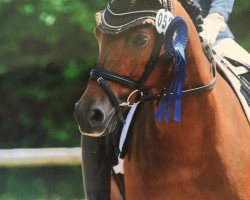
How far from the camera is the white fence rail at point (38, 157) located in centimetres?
526

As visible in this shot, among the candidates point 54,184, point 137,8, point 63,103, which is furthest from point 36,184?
point 137,8

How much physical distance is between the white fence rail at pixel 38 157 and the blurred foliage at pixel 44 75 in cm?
35

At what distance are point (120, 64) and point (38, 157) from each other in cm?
297

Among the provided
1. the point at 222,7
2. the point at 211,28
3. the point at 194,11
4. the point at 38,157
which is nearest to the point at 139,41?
the point at 194,11

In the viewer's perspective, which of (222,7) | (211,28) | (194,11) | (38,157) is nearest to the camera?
(194,11)

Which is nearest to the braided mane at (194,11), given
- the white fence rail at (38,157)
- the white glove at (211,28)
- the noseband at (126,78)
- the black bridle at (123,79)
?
the white glove at (211,28)

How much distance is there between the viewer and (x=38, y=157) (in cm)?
527

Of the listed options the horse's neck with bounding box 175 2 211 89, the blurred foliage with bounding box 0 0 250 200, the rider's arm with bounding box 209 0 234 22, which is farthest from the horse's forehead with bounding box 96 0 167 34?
the blurred foliage with bounding box 0 0 250 200

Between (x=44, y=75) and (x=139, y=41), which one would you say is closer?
(x=139, y=41)

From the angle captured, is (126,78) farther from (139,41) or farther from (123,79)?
(139,41)

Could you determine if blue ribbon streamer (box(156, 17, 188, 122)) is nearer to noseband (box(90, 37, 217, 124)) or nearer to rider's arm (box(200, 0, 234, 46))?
noseband (box(90, 37, 217, 124))

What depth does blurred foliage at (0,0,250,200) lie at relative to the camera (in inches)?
198

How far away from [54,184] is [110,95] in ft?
11.9

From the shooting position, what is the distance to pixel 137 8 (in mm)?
2480
